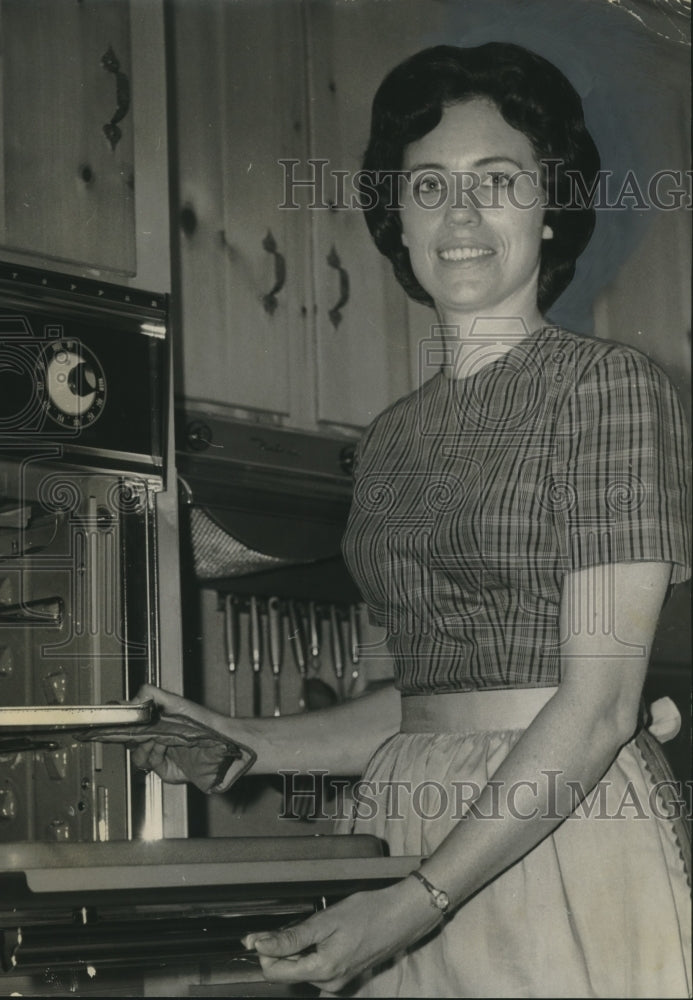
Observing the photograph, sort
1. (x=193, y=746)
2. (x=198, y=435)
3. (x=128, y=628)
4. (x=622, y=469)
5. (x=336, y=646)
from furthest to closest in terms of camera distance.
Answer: (x=336, y=646) < (x=198, y=435) < (x=128, y=628) < (x=193, y=746) < (x=622, y=469)

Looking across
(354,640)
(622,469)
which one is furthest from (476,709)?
(354,640)

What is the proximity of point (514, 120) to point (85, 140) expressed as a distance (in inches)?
15.4

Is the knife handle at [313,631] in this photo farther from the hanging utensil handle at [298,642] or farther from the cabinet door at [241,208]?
the cabinet door at [241,208]

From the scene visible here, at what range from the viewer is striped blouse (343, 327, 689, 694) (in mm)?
801

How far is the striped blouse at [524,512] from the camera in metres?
0.80

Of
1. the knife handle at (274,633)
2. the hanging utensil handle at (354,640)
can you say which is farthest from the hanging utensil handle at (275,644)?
the hanging utensil handle at (354,640)

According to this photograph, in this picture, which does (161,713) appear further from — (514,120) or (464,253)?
(514,120)

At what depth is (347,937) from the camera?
0.71 meters

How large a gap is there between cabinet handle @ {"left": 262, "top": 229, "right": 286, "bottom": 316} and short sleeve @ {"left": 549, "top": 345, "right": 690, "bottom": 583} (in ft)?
1.91

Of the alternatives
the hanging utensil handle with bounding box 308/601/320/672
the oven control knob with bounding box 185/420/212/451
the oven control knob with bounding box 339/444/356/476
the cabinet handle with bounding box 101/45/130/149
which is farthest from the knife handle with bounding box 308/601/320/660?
the cabinet handle with bounding box 101/45/130/149

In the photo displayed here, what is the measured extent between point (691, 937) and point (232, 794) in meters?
0.65

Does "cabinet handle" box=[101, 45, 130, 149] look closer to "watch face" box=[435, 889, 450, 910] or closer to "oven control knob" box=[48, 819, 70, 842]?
"oven control knob" box=[48, 819, 70, 842]

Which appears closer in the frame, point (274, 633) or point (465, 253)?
point (465, 253)

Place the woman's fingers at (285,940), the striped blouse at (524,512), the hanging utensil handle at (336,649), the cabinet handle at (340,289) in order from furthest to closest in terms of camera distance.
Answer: the hanging utensil handle at (336,649) → the cabinet handle at (340,289) → the striped blouse at (524,512) → the woman's fingers at (285,940)
